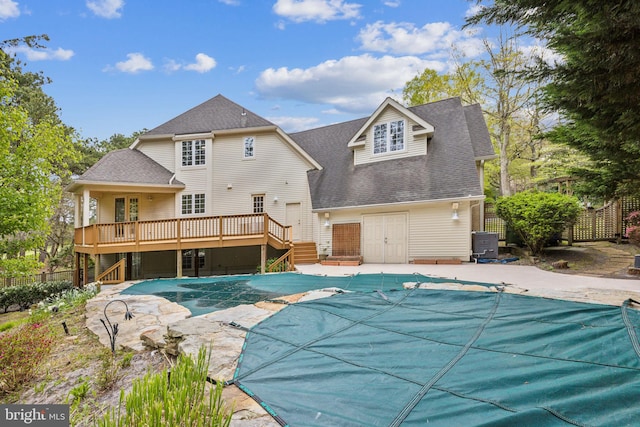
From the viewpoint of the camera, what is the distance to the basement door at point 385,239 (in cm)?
1266

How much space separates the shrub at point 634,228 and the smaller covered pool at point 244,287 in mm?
8016

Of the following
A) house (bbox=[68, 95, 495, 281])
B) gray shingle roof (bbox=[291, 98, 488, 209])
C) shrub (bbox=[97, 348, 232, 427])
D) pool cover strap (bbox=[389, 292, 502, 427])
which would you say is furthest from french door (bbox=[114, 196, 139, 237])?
pool cover strap (bbox=[389, 292, 502, 427])

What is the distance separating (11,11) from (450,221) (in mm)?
16838

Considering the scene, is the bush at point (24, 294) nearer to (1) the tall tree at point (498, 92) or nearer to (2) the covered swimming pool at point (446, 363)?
(2) the covered swimming pool at point (446, 363)

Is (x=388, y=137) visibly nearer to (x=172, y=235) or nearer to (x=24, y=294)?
(x=172, y=235)

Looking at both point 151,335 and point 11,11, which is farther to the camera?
point 11,11

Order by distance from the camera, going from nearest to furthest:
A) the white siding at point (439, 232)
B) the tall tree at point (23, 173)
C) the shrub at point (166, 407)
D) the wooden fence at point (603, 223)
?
the shrub at point (166, 407), the tall tree at point (23, 173), the white siding at point (439, 232), the wooden fence at point (603, 223)

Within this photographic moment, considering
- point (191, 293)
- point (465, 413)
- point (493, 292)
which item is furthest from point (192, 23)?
point (465, 413)

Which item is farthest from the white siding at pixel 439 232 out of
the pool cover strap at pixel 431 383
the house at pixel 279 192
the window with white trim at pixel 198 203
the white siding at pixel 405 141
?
the window with white trim at pixel 198 203

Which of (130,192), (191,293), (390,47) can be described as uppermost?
(390,47)

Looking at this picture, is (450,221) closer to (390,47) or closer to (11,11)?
(390,47)

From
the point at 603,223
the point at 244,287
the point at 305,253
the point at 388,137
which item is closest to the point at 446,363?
the point at 244,287

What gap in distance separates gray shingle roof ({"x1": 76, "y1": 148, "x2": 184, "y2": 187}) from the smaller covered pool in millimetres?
6882

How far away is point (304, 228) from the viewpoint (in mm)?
14797
